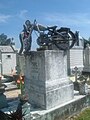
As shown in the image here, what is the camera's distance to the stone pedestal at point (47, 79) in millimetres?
8445

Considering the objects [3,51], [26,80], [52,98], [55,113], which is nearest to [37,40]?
[26,80]

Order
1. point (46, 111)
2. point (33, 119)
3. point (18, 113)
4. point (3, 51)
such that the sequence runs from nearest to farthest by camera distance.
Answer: point (18, 113), point (33, 119), point (46, 111), point (3, 51)

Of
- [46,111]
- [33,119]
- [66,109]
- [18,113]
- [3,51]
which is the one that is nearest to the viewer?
[18,113]

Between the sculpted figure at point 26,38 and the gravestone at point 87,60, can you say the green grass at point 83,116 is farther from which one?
the gravestone at point 87,60

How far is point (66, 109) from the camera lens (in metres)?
8.68

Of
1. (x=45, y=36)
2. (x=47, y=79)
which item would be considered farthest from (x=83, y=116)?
(x=45, y=36)

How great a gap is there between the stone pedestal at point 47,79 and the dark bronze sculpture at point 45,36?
43 cm

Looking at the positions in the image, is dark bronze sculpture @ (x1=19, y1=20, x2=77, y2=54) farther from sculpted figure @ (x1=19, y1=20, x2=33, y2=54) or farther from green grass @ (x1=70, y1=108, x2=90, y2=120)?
green grass @ (x1=70, y1=108, x2=90, y2=120)

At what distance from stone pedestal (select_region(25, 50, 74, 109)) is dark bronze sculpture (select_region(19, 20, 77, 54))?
1.42ft

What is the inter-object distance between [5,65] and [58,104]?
18685 mm

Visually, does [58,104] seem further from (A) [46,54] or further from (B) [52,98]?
(A) [46,54]

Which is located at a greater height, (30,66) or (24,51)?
(24,51)

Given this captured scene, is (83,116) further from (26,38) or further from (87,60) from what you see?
(87,60)

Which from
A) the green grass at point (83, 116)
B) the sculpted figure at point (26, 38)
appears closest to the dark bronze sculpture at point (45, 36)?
the sculpted figure at point (26, 38)
